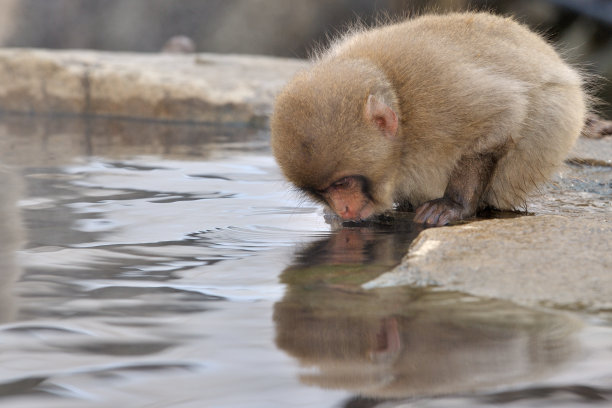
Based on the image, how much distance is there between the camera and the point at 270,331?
7.00 feet

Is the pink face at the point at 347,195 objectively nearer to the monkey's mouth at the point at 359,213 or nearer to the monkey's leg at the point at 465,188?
the monkey's mouth at the point at 359,213

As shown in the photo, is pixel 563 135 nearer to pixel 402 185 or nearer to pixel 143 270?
pixel 402 185

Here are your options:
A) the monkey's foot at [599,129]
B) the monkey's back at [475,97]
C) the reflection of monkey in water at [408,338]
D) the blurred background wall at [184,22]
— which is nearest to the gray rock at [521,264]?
the reflection of monkey in water at [408,338]

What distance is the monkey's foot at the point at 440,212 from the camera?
3.74 metres

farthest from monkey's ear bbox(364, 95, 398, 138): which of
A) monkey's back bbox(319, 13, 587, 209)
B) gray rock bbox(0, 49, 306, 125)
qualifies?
gray rock bbox(0, 49, 306, 125)

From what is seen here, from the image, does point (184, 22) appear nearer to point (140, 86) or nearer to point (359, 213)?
point (140, 86)

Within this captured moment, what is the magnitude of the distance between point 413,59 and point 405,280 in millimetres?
1609

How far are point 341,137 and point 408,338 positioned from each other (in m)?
1.63

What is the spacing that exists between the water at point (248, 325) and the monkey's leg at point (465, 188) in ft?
0.67

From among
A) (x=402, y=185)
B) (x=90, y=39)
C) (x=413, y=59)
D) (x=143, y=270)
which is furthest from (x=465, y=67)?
(x=90, y=39)

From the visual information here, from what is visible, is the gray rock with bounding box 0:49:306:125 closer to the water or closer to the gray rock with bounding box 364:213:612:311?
the water

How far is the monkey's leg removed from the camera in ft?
12.5

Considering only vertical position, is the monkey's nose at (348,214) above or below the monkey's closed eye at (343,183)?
below

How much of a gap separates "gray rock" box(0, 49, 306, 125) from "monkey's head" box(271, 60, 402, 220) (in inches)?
195
